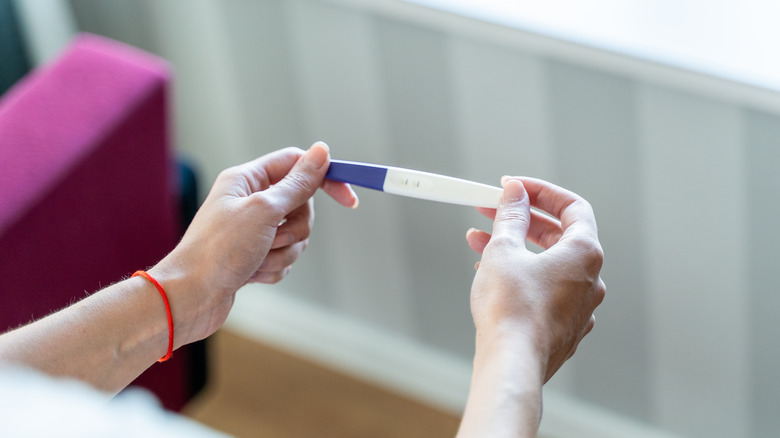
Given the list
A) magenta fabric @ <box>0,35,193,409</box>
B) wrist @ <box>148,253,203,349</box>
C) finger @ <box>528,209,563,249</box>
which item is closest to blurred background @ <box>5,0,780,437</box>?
magenta fabric @ <box>0,35,193,409</box>

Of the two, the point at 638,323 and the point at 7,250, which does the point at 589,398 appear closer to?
the point at 638,323

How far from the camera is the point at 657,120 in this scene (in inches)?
44.7

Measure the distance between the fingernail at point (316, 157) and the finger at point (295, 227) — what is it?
0.07 meters

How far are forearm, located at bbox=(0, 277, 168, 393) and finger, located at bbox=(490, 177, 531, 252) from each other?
336 mm

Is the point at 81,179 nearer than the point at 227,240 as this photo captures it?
No

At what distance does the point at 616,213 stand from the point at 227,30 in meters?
0.77

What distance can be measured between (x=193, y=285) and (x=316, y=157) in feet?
0.58

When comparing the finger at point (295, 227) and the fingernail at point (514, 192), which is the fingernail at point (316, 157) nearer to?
the finger at point (295, 227)

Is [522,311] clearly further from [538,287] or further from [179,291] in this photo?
[179,291]

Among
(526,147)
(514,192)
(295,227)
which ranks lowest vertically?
(526,147)


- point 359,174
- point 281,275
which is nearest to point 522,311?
point 359,174

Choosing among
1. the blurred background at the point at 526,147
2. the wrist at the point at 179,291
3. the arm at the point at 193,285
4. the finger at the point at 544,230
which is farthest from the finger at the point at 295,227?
the blurred background at the point at 526,147

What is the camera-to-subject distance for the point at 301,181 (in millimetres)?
832

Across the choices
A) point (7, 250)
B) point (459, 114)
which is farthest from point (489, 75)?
point (7, 250)
